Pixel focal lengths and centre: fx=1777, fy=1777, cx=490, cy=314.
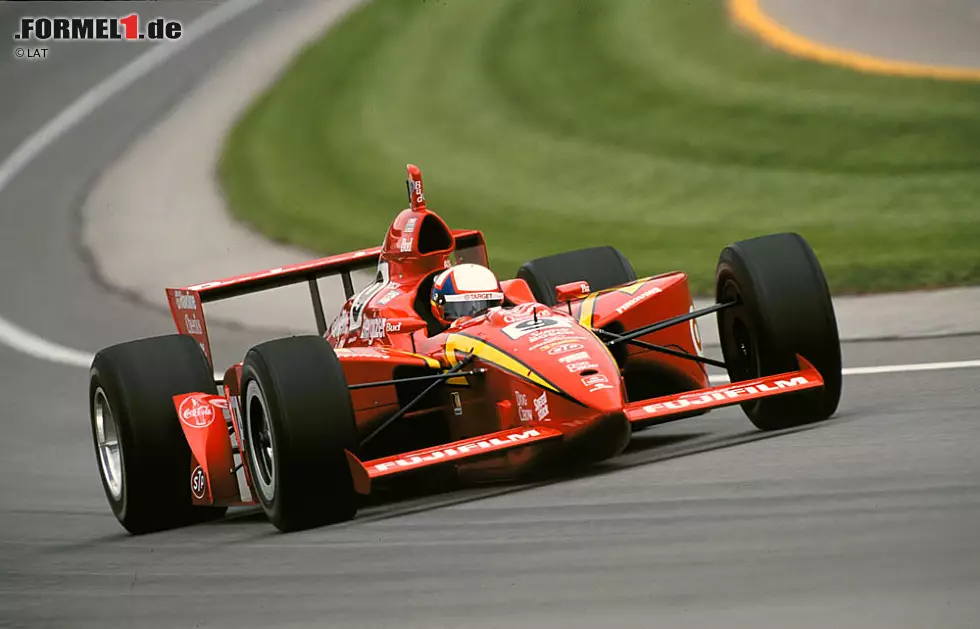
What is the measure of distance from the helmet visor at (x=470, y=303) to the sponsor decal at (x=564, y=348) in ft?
3.13

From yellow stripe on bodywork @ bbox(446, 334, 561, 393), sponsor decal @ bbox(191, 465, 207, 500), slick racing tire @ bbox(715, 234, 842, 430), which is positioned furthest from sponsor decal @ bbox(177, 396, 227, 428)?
slick racing tire @ bbox(715, 234, 842, 430)

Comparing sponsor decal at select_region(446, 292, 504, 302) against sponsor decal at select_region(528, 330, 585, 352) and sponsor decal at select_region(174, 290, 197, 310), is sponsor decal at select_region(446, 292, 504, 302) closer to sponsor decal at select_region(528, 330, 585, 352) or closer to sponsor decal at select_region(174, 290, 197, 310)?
sponsor decal at select_region(528, 330, 585, 352)

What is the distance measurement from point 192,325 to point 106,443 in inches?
36.6

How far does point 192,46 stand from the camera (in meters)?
29.2

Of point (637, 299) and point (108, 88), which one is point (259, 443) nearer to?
point (637, 299)

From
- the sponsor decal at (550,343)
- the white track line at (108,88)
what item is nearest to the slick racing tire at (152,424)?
the sponsor decal at (550,343)

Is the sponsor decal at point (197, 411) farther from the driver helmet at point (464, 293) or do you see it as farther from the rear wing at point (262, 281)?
the driver helmet at point (464, 293)

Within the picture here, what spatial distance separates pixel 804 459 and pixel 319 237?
11961mm

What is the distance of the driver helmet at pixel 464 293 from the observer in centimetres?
948

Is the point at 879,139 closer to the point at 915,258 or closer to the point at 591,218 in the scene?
the point at 591,218

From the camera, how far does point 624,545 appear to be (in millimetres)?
7137

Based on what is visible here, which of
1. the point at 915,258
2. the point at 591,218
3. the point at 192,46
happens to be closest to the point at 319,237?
the point at 591,218

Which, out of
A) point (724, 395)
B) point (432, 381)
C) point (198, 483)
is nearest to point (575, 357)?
point (724, 395)

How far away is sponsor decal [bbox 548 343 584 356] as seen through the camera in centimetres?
852
